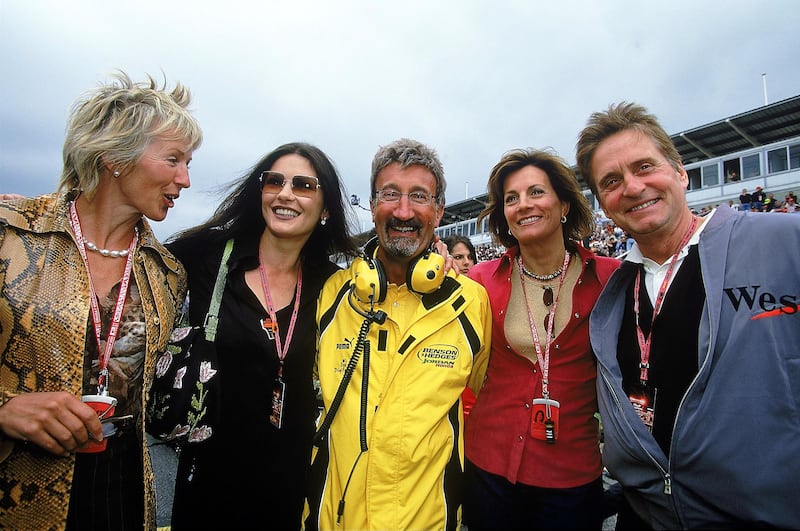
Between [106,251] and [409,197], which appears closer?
[106,251]

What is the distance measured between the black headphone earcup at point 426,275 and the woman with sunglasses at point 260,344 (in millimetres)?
757

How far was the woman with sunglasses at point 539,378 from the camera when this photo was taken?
2539mm

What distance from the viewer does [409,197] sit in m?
2.84

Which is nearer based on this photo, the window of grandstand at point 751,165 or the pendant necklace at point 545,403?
the pendant necklace at point 545,403

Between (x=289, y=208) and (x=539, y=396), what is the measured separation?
2.06 m

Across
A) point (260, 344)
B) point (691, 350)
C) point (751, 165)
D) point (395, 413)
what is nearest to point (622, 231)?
point (751, 165)

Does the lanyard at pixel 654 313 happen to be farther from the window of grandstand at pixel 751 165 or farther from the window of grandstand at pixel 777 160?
the window of grandstand at pixel 751 165

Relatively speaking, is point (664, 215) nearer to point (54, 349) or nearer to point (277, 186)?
point (277, 186)

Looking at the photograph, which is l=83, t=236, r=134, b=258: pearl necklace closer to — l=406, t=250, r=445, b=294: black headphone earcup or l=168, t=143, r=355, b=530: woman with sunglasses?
l=168, t=143, r=355, b=530: woman with sunglasses

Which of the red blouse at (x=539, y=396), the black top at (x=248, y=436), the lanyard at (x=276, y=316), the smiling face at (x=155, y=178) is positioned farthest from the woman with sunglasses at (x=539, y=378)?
the smiling face at (x=155, y=178)

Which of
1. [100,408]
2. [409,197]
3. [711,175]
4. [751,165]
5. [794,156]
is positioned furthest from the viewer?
[711,175]

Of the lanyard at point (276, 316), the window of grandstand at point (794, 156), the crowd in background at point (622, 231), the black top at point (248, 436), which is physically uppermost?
the window of grandstand at point (794, 156)

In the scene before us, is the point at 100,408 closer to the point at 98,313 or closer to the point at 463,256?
the point at 98,313

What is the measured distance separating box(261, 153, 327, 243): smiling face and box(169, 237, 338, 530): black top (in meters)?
0.39
